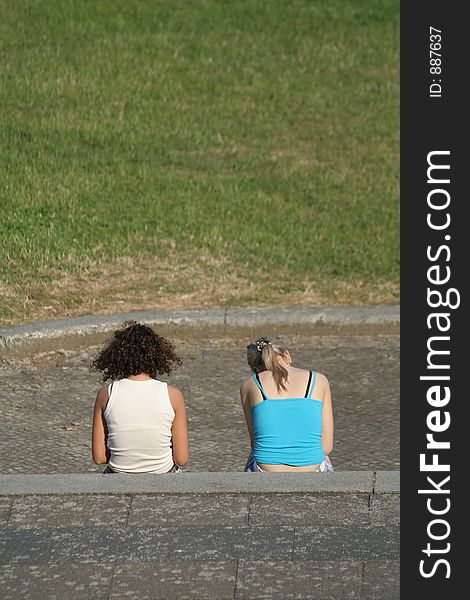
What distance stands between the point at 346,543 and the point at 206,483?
96 cm

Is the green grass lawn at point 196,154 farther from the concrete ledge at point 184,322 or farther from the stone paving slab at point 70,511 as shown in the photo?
the stone paving slab at point 70,511

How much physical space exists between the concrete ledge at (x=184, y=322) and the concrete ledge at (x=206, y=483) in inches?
136

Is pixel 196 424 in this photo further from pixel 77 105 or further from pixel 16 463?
pixel 77 105

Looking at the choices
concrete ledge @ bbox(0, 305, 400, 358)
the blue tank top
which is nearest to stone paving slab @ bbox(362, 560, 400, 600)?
the blue tank top

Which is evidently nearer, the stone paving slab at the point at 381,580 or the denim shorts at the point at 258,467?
the stone paving slab at the point at 381,580

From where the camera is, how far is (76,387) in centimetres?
942

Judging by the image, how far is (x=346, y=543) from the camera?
19.4 ft

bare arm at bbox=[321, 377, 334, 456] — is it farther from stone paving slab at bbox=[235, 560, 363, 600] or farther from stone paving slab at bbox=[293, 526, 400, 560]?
stone paving slab at bbox=[235, 560, 363, 600]

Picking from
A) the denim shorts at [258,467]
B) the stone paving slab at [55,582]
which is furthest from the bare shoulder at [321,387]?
the stone paving slab at [55,582]

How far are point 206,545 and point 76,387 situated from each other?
3.73 m

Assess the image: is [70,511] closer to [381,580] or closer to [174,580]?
[174,580]

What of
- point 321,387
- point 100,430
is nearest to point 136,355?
point 100,430

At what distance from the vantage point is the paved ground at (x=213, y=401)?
26.7 feet

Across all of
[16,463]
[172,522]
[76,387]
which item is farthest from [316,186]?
[172,522]
